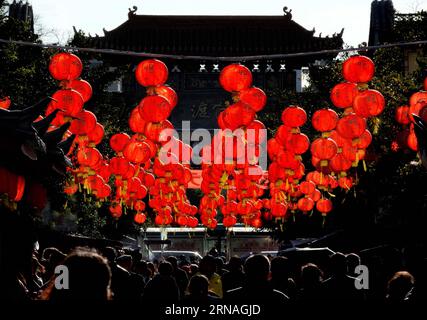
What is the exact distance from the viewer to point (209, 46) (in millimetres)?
40938

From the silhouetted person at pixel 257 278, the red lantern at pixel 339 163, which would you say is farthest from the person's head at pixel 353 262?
the red lantern at pixel 339 163

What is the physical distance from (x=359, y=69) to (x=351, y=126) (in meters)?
1.34

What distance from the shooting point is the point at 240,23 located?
41.7 metres

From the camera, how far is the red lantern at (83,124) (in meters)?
11.6

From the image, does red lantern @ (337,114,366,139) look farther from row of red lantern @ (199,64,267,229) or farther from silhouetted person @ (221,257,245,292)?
silhouetted person @ (221,257,245,292)

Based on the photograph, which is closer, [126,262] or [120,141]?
[126,262]

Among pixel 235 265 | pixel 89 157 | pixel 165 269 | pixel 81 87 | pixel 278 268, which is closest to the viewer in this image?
pixel 165 269

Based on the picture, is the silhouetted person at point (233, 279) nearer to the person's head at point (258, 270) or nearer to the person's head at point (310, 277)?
the person's head at point (310, 277)

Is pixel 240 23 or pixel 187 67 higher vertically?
pixel 240 23

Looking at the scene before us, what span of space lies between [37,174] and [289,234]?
76.5 ft

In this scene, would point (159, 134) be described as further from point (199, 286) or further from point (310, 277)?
point (310, 277)

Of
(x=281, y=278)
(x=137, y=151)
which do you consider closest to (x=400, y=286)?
(x=281, y=278)
